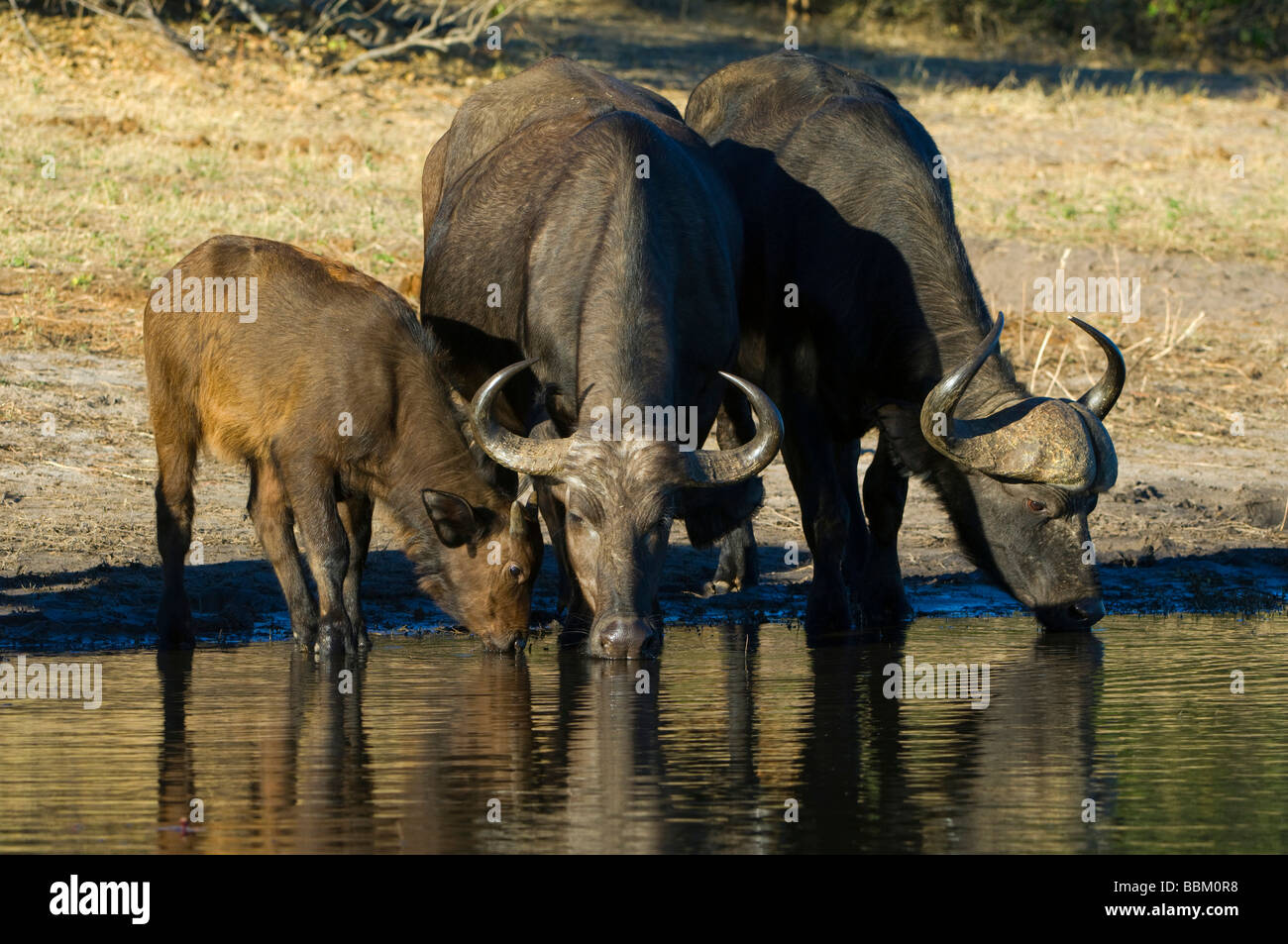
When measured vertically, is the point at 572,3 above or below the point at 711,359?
above

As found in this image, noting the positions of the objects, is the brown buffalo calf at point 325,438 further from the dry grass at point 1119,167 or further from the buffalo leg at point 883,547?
the dry grass at point 1119,167

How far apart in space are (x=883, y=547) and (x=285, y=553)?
335 cm

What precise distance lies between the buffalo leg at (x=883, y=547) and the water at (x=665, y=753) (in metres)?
0.89

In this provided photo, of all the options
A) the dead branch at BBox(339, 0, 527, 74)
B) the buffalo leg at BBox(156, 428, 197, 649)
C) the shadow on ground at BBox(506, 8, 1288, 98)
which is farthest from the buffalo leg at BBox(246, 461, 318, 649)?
the shadow on ground at BBox(506, 8, 1288, 98)

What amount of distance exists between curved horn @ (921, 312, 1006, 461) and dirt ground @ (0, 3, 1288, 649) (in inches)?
84.2

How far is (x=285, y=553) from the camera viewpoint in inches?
376

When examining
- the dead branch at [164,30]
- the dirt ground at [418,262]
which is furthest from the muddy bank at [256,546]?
the dead branch at [164,30]

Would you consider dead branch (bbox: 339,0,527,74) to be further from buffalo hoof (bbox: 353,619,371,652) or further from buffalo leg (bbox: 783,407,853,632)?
buffalo hoof (bbox: 353,619,371,652)

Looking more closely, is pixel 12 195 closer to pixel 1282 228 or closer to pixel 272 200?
pixel 272 200

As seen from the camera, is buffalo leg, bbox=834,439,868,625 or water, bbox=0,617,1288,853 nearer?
water, bbox=0,617,1288,853

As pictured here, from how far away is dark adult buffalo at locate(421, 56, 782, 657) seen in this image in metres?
8.30
